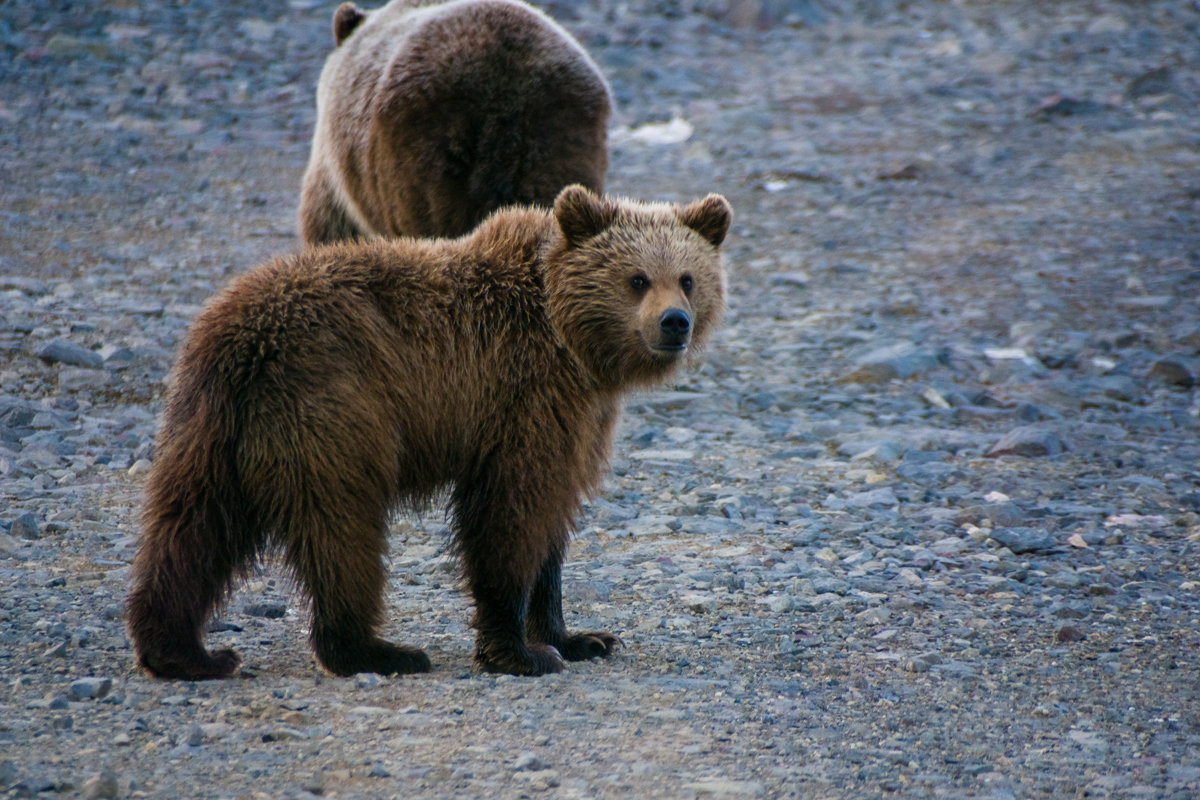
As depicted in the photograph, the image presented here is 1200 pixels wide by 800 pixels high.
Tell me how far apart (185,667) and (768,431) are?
418cm

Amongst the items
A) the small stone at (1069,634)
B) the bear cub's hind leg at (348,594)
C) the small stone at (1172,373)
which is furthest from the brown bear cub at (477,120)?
the small stone at (1172,373)

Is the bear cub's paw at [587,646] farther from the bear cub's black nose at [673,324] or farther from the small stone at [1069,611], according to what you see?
the small stone at [1069,611]

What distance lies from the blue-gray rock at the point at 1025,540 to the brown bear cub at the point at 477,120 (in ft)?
8.84

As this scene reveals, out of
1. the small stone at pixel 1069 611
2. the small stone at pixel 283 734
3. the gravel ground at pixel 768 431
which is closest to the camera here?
the small stone at pixel 283 734

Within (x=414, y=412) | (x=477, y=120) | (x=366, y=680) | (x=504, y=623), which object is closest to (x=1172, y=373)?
(x=477, y=120)

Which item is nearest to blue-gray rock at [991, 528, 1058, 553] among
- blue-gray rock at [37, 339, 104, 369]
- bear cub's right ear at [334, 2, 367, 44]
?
blue-gray rock at [37, 339, 104, 369]

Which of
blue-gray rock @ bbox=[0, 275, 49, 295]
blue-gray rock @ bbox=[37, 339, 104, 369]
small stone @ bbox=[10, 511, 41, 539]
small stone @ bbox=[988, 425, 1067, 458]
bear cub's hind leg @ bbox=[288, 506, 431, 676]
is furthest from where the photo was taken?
blue-gray rock @ bbox=[0, 275, 49, 295]

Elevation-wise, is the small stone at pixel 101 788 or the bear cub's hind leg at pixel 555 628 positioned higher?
the small stone at pixel 101 788

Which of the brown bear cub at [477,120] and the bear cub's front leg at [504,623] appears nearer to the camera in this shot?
the bear cub's front leg at [504,623]

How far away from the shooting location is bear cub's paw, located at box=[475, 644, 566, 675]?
4.36m

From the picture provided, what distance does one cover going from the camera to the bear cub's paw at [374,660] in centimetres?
420

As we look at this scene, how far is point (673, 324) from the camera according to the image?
4605 mm

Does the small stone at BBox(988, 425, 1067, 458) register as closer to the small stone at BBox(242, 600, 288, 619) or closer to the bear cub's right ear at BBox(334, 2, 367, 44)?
the small stone at BBox(242, 600, 288, 619)

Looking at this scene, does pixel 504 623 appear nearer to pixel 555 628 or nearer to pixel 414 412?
pixel 555 628
